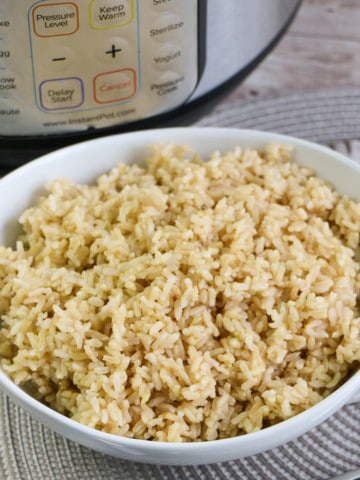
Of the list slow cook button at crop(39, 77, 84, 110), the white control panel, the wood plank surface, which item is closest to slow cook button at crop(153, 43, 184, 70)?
the white control panel

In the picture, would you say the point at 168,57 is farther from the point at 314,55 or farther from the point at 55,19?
the point at 314,55

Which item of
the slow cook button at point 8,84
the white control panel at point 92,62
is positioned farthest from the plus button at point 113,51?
the slow cook button at point 8,84

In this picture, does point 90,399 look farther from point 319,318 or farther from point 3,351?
point 319,318

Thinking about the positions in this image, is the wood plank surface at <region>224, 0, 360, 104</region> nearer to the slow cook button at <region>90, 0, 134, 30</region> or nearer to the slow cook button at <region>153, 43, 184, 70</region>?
the slow cook button at <region>153, 43, 184, 70</region>

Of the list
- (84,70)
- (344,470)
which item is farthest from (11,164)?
(344,470)

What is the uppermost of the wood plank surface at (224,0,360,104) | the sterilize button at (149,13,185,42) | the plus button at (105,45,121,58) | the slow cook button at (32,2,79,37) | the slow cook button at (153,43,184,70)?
the slow cook button at (32,2,79,37)

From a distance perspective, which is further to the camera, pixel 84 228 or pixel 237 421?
pixel 84 228

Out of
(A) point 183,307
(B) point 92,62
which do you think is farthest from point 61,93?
(A) point 183,307

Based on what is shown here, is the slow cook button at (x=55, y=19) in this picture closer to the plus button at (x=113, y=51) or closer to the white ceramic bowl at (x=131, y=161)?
the plus button at (x=113, y=51)
